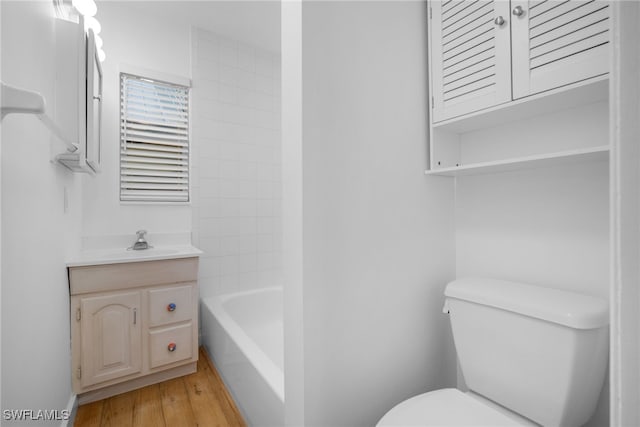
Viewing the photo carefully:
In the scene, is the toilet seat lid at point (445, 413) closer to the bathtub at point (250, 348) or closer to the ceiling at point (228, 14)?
the bathtub at point (250, 348)

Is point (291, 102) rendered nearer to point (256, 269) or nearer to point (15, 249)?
point (15, 249)

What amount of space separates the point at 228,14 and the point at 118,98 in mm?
994

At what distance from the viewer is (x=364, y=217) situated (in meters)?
1.09

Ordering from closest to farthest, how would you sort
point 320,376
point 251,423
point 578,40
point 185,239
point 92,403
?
1. point 578,40
2. point 320,376
3. point 251,423
4. point 92,403
5. point 185,239

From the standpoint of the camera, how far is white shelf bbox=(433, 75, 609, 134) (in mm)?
886

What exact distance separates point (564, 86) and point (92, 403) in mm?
2621

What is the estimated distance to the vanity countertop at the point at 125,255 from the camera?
5.50 ft

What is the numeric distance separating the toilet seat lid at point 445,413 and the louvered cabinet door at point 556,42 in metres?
1.03

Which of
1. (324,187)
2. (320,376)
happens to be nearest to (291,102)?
(324,187)

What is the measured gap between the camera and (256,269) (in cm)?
263

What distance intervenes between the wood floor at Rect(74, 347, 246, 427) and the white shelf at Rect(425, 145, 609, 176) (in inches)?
63.0

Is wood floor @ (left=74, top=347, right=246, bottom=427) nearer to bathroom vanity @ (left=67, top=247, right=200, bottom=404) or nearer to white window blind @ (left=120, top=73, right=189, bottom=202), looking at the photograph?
bathroom vanity @ (left=67, top=247, right=200, bottom=404)

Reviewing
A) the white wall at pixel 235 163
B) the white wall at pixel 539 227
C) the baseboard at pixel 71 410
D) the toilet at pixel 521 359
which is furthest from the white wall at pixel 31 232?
the white wall at pixel 539 227

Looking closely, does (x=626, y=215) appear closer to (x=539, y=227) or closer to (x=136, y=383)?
(x=539, y=227)
